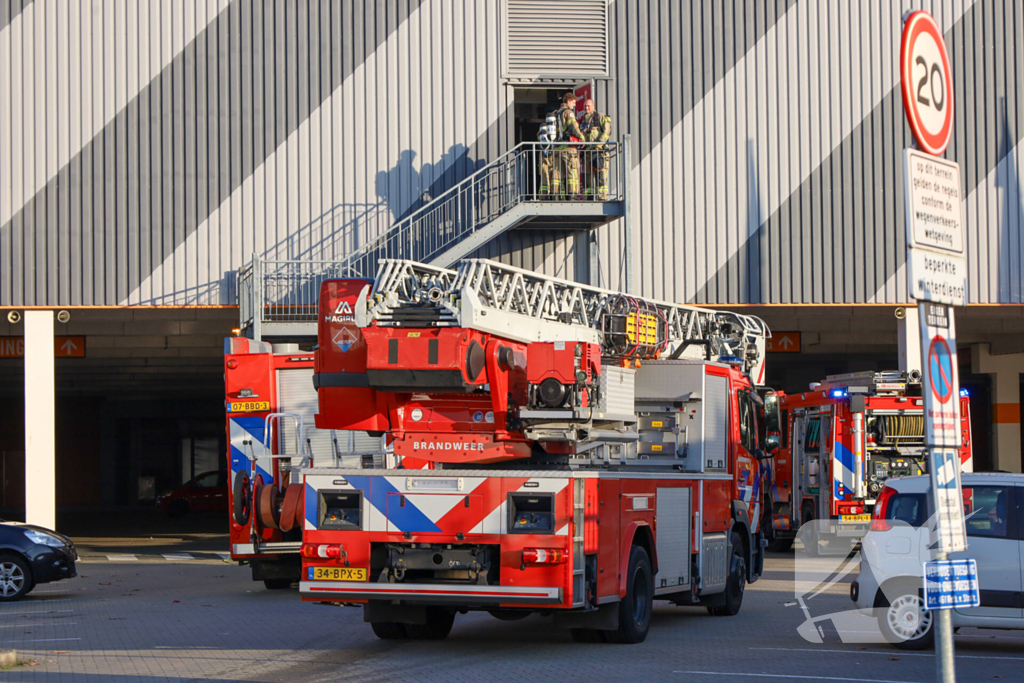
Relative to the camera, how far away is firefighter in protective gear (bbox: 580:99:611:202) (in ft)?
71.5

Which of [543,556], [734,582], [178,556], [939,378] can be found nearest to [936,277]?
[939,378]

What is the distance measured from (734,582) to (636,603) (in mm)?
2975

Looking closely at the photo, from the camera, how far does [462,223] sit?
74.6ft

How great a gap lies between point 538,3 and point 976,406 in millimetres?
24294

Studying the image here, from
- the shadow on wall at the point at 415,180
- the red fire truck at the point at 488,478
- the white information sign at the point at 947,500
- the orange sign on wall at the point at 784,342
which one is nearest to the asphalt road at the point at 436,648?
the red fire truck at the point at 488,478

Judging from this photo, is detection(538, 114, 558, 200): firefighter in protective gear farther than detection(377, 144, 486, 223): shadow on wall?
No

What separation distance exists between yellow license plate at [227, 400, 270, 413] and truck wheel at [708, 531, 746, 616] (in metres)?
6.30

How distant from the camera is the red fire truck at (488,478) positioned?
10.2 m

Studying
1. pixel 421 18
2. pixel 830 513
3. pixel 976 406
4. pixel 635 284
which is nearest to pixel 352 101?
pixel 421 18

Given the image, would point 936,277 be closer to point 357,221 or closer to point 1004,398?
point 357,221

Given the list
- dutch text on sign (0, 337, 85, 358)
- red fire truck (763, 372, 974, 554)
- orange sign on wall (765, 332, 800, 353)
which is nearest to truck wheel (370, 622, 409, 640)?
red fire truck (763, 372, 974, 554)

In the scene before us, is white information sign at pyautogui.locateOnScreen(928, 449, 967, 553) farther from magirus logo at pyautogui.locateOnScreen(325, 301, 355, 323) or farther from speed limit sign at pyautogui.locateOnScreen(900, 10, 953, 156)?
magirus logo at pyautogui.locateOnScreen(325, 301, 355, 323)

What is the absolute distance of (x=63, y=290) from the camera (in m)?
22.4

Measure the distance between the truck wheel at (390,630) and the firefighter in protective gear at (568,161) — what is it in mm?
11292
